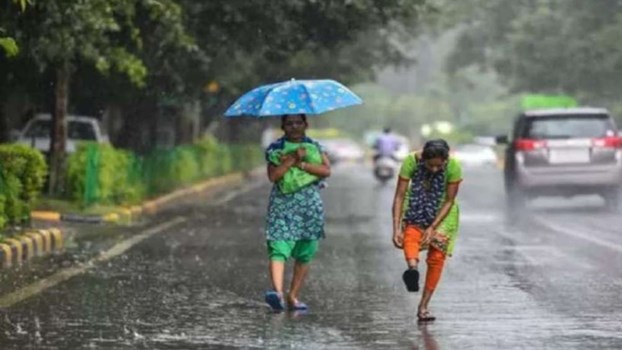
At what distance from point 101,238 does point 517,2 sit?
4607 centimetres

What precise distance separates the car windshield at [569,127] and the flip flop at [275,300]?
14607 mm

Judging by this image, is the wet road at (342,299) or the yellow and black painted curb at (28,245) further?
the yellow and black painted curb at (28,245)

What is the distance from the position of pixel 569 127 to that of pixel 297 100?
14643 mm

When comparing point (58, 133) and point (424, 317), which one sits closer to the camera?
point (424, 317)

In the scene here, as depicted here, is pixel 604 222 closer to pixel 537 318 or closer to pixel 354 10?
pixel 354 10

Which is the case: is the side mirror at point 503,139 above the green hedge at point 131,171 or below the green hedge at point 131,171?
above

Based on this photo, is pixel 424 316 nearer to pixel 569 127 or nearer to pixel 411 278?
pixel 411 278

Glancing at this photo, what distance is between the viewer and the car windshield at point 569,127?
2472 cm

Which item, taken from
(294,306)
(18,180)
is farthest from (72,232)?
(294,306)

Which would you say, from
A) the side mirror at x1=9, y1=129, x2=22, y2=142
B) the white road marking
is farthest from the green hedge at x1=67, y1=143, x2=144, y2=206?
the side mirror at x1=9, y1=129, x2=22, y2=142

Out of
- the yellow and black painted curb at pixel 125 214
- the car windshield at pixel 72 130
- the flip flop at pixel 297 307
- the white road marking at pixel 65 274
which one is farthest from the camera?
the car windshield at pixel 72 130

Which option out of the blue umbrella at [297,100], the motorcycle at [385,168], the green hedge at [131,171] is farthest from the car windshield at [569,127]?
the motorcycle at [385,168]

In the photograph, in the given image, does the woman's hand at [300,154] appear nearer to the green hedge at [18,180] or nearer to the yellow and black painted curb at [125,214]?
the green hedge at [18,180]

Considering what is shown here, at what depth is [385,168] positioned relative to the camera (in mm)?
41531
